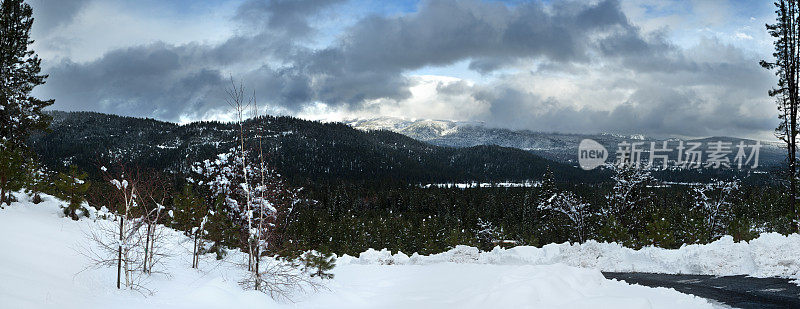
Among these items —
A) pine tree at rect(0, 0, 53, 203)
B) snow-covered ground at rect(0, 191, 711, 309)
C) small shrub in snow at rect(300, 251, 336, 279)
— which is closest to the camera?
snow-covered ground at rect(0, 191, 711, 309)

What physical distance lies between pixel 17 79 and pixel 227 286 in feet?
96.3

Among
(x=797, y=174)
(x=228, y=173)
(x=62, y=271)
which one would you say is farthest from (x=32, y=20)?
(x=797, y=174)

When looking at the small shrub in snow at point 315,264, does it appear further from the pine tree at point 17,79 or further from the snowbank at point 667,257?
the pine tree at point 17,79

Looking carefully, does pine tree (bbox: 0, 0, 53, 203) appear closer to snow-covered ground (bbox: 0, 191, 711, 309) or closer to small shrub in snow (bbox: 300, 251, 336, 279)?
snow-covered ground (bbox: 0, 191, 711, 309)

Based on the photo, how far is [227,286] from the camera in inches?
462

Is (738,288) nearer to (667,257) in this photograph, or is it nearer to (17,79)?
(667,257)

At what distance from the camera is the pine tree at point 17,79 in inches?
1038

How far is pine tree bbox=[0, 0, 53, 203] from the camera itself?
26.4m

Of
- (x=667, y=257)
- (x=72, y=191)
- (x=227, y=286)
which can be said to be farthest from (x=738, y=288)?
(x=72, y=191)

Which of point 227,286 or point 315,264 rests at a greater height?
point 315,264

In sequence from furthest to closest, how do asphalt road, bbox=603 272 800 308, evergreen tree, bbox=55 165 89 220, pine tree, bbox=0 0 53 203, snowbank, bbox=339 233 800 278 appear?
pine tree, bbox=0 0 53 203
evergreen tree, bbox=55 165 89 220
snowbank, bbox=339 233 800 278
asphalt road, bbox=603 272 800 308

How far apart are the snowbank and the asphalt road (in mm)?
1280

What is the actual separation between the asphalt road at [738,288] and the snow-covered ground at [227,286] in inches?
62.2

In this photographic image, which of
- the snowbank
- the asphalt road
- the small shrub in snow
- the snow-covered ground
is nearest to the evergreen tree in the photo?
the snow-covered ground
